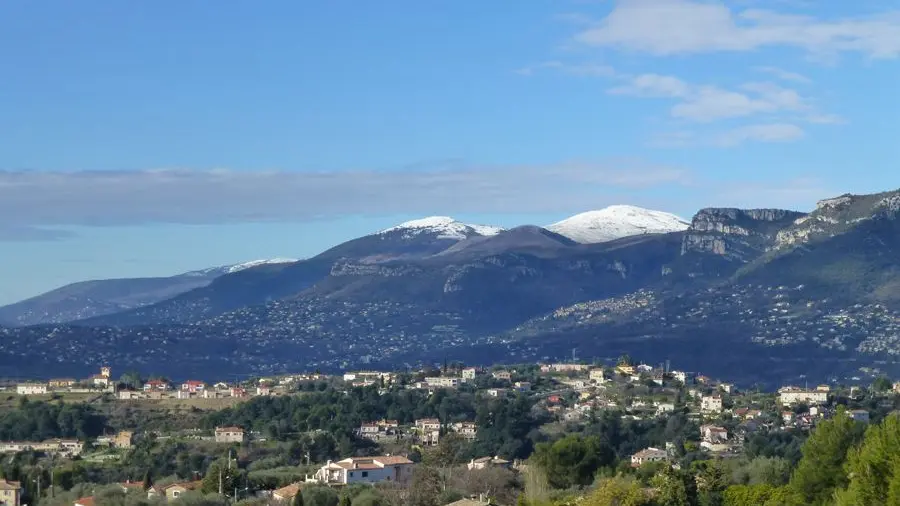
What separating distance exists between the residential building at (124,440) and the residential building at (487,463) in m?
16.5

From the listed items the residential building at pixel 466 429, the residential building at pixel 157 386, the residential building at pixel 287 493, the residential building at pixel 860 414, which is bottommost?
the residential building at pixel 860 414

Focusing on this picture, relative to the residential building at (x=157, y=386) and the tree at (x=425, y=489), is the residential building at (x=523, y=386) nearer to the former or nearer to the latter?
the residential building at (x=157, y=386)

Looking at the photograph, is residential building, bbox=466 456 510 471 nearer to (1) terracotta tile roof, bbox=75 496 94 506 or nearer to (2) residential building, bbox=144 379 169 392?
(1) terracotta tile roof, bbox=75 496 94 506

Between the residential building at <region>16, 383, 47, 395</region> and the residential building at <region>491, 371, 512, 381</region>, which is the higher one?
the residential building at <region>16, 383, 47, 395</region>

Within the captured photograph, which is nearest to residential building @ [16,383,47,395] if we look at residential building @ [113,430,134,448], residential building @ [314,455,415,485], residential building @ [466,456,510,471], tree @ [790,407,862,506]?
residential building @ [113,430,134,448]

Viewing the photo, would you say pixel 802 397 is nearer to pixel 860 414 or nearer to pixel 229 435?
pixel 860 414

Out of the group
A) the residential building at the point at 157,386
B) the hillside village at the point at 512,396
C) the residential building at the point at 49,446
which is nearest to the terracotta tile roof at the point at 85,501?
the hillside village at the point at 512,396

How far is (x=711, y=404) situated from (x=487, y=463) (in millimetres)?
30206

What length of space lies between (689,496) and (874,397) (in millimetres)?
51198

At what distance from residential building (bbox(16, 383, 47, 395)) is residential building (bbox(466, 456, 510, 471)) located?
39414 mm

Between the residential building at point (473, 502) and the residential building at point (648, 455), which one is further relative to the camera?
the residential building at point (648, 455)

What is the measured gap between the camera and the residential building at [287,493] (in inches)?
1995

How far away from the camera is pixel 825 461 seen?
45.5m

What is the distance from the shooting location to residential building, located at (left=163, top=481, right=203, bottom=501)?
2060 inches
